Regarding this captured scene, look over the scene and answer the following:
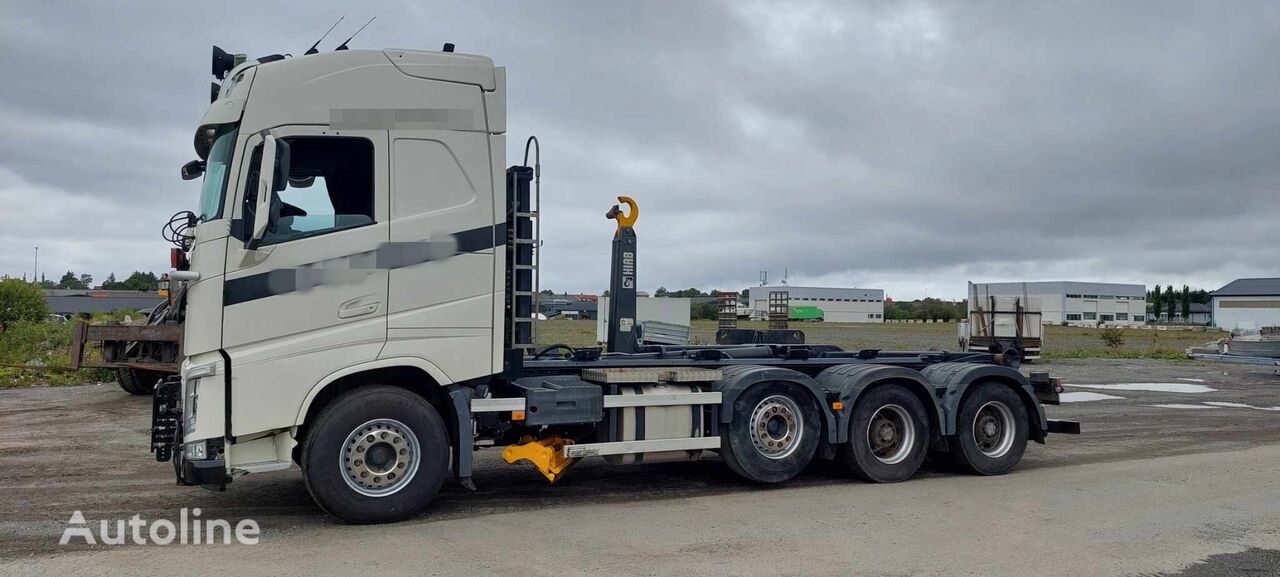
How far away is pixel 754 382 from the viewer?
8.06m

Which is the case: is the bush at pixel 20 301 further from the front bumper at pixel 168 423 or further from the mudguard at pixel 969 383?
the mudguard at pixel 969 383

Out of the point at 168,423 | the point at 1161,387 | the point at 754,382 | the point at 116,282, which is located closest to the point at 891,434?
the point at 754,382

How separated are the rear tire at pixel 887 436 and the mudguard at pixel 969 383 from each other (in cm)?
29

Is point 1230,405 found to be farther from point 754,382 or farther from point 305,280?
point 305,280

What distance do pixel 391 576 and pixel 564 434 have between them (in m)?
2.77

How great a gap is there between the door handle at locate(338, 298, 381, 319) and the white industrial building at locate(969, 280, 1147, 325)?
110253 mm

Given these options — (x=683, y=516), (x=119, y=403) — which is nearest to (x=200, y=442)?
(x=683, y=516)

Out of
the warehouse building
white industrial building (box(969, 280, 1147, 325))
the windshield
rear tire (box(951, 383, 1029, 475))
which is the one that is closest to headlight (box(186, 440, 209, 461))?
the windshield

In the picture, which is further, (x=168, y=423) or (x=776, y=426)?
(x=776, y=426)

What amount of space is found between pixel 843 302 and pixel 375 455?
357 feet

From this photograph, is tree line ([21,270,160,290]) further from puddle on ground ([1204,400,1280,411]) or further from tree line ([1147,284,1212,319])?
tree line ([1147,284,1212,319])

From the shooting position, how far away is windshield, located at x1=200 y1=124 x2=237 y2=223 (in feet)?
20.6

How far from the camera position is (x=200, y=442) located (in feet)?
20.2

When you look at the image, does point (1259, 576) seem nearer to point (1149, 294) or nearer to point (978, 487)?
point (978, 487)
